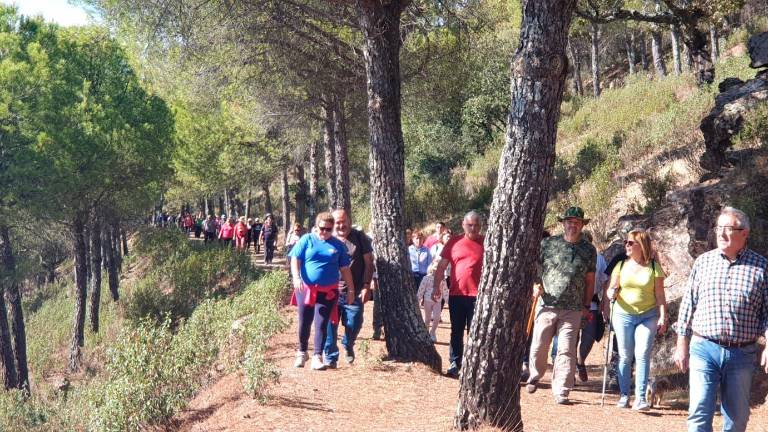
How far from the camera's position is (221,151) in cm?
3597

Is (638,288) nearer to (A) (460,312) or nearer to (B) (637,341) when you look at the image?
(B) (637,341)

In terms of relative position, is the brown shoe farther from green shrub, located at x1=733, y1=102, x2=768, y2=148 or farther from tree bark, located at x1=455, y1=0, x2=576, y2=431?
green shrub, located at x1=733, y1=102, x2=768, y2=148

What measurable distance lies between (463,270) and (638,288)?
1797 millimetres

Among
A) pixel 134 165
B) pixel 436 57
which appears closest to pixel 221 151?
pixel 134 165

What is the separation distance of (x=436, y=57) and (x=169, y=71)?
5819mm

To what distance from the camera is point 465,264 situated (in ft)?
25.1

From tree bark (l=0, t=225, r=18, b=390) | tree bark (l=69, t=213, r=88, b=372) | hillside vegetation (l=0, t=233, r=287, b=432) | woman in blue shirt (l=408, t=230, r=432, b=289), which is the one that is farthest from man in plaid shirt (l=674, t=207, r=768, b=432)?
tree bark (l=69, t=213, r=88, b=372)

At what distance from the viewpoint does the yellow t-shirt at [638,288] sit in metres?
6.65

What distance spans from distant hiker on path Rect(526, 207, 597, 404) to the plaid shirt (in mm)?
2499

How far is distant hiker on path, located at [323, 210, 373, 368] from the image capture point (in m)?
8.14

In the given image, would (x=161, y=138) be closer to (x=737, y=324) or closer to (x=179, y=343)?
(x=179, y=343)

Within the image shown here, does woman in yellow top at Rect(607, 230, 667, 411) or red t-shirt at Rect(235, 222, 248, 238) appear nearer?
woman in yellow top at Rect(607, 230, 667, 411)

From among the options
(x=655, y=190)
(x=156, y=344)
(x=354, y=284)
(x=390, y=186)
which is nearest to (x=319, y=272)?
(x=354, y=284)

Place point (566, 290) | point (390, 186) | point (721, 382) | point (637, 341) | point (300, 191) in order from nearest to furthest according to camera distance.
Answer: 1. point (721, 382)
2. point (637, 341)
3. point (566, 290)
4. point (390, 186)
5. point (300, 191)
